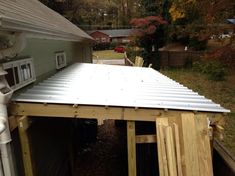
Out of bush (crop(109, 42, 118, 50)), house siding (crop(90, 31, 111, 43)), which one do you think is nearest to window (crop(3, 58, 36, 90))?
bush (crop(109, 42, 118, 50))

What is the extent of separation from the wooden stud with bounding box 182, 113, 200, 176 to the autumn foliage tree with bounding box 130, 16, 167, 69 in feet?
64.0

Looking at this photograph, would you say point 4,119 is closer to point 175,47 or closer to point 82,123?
point 82,123

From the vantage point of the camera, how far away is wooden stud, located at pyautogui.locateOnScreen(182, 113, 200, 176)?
3363 mm

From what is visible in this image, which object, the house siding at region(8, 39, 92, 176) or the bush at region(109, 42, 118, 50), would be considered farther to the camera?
the bush at region(109, 42, 118, 50)

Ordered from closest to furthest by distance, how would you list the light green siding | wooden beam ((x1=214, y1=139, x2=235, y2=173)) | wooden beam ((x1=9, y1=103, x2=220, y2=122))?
wooden beam ((x1=9, y1=103, x2=220, y2=122)), wooden beam ((x1=214, y1=139, x2=235, y2=173)), the light green siding

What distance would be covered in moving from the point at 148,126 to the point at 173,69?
54.4ft

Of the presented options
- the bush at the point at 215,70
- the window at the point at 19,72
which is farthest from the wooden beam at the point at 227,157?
the bush at the point at 215,70

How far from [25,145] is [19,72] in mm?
1182

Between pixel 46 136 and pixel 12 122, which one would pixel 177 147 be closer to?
pixel 12 122

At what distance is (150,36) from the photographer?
23.6 m

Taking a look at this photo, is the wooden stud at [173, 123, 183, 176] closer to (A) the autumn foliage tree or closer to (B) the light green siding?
(B) the light green siding

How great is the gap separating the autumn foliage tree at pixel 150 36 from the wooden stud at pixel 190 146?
1950 centimetres

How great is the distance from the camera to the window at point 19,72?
12.1ft

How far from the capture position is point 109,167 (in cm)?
760
